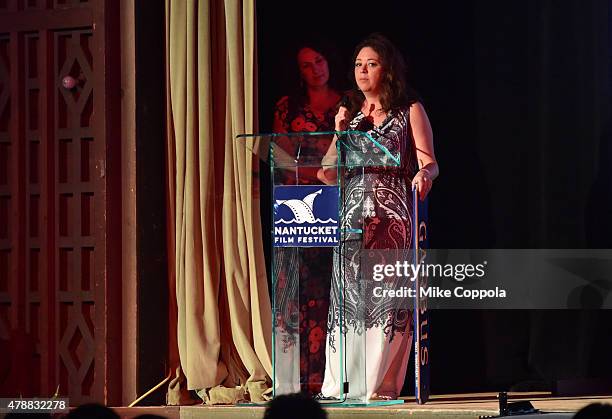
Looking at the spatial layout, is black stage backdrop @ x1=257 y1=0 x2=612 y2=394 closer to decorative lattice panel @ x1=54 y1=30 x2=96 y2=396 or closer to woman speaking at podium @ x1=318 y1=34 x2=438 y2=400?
woman speaking at podium @ x1=318 y1=34 x2=438 y2=400

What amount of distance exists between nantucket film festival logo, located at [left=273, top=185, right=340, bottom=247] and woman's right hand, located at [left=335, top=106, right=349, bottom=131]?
1.06 meters

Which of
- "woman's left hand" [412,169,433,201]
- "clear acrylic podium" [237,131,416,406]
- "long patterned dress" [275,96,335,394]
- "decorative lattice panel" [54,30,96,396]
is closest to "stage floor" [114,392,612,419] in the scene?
"clear acrylic podium" [237,131,416,406]

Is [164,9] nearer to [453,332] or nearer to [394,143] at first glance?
[394,143]

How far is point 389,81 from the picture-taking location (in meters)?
5.85

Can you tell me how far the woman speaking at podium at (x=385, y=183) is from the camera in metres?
5.56

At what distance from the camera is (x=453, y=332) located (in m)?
5.97

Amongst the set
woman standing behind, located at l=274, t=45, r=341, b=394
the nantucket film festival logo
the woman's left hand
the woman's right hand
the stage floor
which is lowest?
the stage floor

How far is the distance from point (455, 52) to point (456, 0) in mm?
274

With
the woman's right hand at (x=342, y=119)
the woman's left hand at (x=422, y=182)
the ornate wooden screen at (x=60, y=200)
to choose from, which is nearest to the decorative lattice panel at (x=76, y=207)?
the ornate wooden screen at (x=60, y=200)

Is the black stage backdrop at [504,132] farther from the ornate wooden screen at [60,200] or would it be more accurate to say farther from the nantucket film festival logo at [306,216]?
the nantucket film festival logo at [306,216]

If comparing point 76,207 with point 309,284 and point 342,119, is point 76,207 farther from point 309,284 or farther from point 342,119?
point 309,284

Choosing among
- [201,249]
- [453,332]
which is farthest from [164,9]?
[453,332]

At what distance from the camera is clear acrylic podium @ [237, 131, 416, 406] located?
16.0 feet

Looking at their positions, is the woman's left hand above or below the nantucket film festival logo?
above
